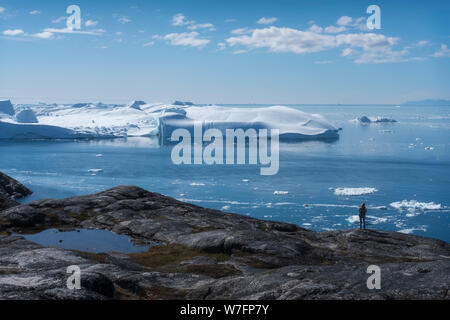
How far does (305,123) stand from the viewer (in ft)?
391

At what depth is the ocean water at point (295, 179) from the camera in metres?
40.5

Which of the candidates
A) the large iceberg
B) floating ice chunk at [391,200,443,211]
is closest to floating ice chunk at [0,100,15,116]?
the large iceberg

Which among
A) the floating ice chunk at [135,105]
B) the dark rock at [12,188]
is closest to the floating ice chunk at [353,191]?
the dark rock at [12,188]

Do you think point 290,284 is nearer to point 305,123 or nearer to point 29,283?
point 29,283

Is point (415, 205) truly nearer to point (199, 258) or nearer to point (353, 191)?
point (353, 191)

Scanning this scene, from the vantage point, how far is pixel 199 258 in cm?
1809

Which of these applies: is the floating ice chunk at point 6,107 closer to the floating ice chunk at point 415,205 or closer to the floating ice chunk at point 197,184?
the floating ice chunk at point 197,184

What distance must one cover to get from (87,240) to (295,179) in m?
40.5

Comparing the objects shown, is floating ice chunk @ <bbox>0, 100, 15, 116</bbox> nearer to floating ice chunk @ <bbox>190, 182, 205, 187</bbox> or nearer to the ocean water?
the ocean water

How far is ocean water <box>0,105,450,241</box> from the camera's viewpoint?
40.5 metres

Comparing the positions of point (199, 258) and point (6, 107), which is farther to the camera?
point (6, 107)

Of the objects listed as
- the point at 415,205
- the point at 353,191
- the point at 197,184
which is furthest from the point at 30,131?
the point at 415,205

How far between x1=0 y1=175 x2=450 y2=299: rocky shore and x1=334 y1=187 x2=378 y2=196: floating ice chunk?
2414 cm

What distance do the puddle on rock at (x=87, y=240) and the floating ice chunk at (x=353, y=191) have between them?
3263 centimetres
